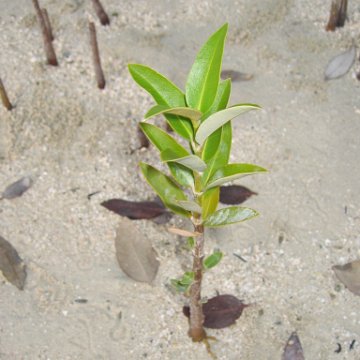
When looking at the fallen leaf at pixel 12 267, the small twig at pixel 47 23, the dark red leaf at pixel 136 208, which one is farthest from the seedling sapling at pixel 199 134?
the small twig at pixel 47 23

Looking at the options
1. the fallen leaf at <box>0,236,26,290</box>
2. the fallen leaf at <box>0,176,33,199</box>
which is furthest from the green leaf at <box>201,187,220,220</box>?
the fallen leaf at <box>0,176,33,199</box>

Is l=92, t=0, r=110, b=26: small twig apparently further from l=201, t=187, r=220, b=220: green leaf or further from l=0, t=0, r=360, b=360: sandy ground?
l=201, t=187, r=220, b=220: green leaf

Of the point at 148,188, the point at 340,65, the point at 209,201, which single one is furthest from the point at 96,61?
the point at 209,201

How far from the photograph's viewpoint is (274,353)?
5.92ft

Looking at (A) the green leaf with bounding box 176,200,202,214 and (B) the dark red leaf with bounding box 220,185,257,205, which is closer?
(A) the green leaf with bounding box 176,200,202,214

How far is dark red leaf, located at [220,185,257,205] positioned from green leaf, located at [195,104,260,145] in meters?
0.80

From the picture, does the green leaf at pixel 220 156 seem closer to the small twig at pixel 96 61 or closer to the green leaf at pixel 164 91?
→ the green leaf at pixel 164 91

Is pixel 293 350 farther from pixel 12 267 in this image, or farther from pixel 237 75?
pixel 237 75

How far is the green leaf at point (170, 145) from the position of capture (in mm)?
1354

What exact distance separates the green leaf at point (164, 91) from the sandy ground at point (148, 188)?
2.40ft

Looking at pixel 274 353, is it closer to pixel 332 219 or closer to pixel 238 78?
pixel 332 219

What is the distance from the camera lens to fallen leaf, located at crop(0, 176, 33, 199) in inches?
82.4

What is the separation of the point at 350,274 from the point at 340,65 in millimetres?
822

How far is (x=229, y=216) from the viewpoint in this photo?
142 centimetres
